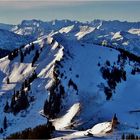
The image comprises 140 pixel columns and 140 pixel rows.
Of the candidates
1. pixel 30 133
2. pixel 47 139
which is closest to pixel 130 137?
pixel 47 139

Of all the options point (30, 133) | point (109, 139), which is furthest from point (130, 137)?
point (30, 133)

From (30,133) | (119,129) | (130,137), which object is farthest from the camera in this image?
(119,129)

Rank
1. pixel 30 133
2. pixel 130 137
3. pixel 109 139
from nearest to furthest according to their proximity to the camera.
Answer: pixel 130 137, pixel 109 139, pixel 30 133

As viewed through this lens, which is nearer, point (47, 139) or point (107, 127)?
point (47, 139)

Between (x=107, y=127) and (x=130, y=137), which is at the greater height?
(x=130, y=137)

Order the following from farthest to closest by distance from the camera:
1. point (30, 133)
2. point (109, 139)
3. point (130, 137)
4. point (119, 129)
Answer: point (119, 129) < point (30, 133) < point (109, 139) < point (130, 137)

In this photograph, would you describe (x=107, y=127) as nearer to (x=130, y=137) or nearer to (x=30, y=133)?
(x=30, y=133)

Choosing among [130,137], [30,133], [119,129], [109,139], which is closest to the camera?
[130,137]

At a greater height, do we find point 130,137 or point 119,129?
point 130,137

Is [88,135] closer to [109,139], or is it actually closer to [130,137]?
[109,139]

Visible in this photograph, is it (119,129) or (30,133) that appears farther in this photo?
(119,129)
